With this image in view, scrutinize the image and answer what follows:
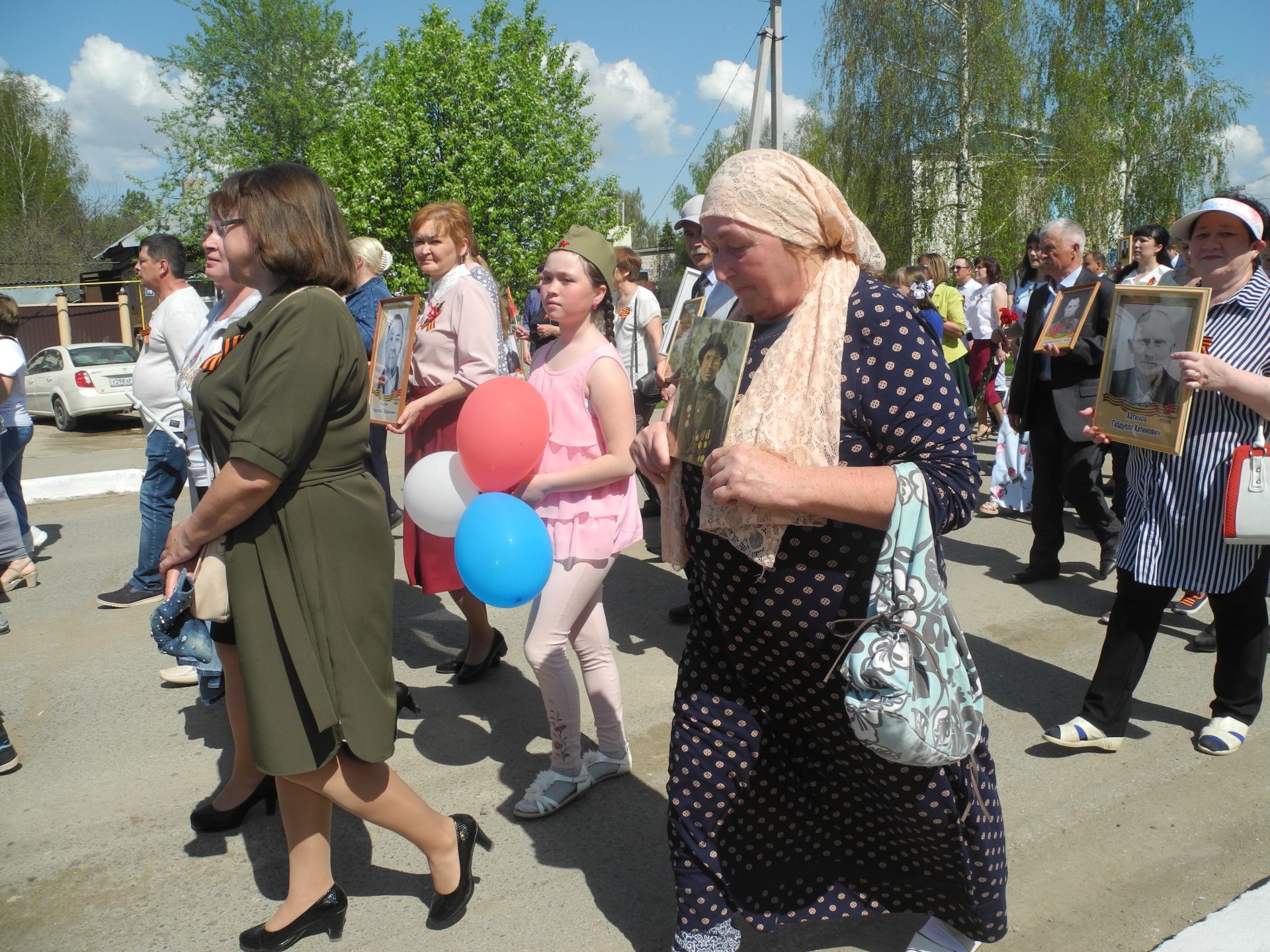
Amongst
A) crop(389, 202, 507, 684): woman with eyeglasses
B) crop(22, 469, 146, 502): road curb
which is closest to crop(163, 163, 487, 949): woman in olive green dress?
crop(389, 202, 507, 684): woman with eyeglasses

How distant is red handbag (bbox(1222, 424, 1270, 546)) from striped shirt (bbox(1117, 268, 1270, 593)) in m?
0.09

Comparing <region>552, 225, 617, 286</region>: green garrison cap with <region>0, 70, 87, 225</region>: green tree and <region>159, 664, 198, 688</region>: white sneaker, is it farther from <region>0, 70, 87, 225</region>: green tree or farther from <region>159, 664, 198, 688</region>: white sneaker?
<region>0, 70, 87, 225</region>: green tree

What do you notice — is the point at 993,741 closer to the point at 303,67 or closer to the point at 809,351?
the point at 809,351

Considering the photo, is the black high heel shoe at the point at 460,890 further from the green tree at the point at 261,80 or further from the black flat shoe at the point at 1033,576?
the green tree at the point at 261,80

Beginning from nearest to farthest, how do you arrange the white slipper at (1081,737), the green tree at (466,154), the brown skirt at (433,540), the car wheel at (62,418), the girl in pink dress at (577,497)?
1. the girl in pink dress at (577,497)
2. the white slipper at (1081,737)
3. the brown skirt at (433,540)
4. the car wheel at (62,418)
5. the green tree at (466,154)

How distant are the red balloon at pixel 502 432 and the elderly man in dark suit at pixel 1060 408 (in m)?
3.44

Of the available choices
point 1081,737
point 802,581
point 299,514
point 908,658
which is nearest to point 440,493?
point 299,514

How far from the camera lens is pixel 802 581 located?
2.02m

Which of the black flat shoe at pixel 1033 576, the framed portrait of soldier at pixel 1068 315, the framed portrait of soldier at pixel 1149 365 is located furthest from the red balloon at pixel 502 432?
the black flat shoe at pixel 1033 576

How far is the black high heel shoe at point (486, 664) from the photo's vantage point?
14.3 feet

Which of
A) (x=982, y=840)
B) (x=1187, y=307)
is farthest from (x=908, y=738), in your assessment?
(x=1187, y=307)

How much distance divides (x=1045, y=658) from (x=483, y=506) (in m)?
3.11

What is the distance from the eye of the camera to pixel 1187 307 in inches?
129

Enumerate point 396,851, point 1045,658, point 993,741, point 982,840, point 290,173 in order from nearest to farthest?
1. point 982,840
2. point 290,173
3. point 396,851
4. point 993,741
5. point 1045,658
